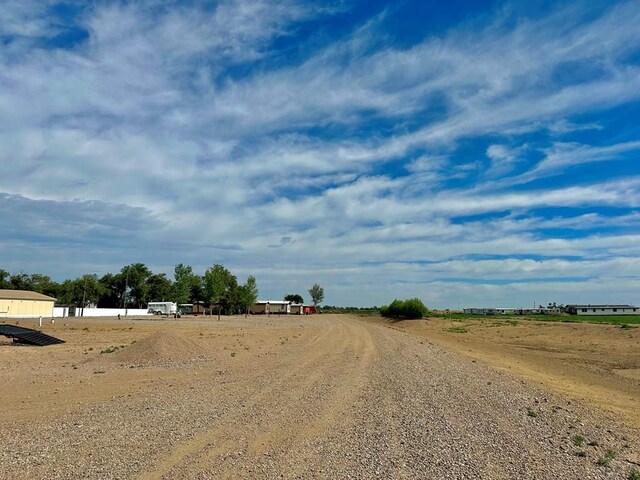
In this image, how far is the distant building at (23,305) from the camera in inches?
2881

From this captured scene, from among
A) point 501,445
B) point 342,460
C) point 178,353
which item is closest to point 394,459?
point 342,460

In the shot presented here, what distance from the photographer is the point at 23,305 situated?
75.3m

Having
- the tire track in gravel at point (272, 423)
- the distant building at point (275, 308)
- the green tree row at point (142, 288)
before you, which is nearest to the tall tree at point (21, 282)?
the green tree row at point (142, 288)

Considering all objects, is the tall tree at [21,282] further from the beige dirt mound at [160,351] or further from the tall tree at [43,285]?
the beige dirt mound at [160,351]

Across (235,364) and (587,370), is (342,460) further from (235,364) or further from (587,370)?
(587,370)

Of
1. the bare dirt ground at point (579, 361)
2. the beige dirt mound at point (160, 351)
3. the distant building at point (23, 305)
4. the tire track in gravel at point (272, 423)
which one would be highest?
the distant building at point (23, 305)

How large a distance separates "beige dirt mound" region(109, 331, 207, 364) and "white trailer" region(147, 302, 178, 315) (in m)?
91.1

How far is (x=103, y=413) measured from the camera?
11.4 m

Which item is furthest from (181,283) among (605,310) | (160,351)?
(605,310)

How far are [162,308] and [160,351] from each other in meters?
99.1

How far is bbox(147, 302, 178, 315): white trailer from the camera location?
113375mm

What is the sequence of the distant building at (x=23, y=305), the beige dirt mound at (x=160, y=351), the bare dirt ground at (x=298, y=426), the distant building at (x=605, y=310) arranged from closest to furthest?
the bare dirt ground at (x=298, y=426), the beige dirt mound at (x=160, y=351), the distant building at (x=23, y=305), the distant building at (x=605, y=310)

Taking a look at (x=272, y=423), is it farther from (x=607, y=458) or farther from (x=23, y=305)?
(x=23, y=305)

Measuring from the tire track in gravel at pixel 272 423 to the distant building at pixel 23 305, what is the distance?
69607 mm
